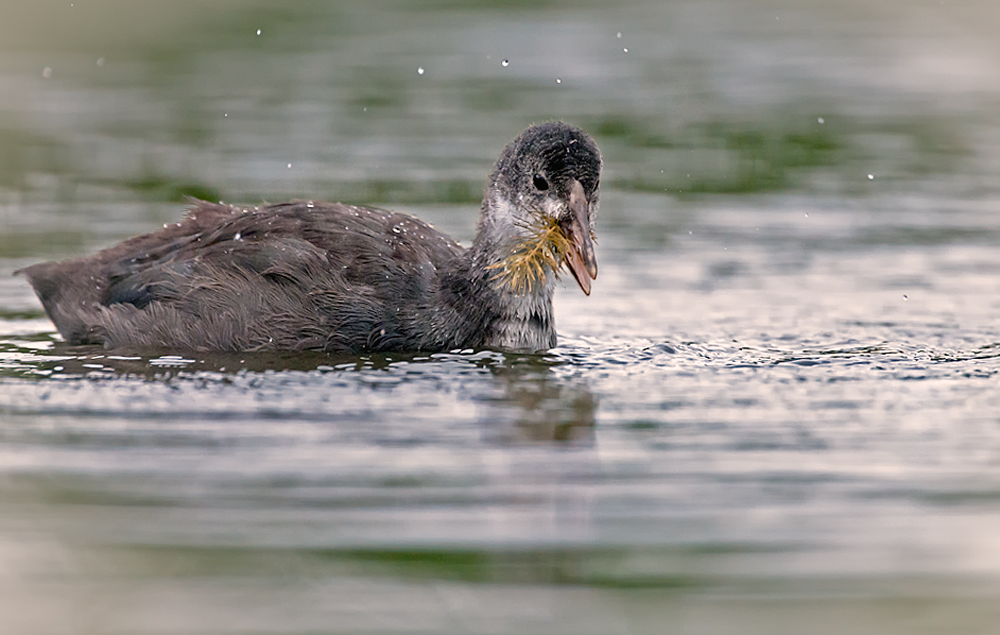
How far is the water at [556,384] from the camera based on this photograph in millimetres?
5184

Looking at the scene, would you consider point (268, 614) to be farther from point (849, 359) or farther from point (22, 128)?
point (22, 128)

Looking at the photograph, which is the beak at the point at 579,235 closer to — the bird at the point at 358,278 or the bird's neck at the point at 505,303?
the bird at the point at 358,278

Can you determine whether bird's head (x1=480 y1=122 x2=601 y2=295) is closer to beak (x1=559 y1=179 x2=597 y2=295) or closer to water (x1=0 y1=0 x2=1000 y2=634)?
beak (x1=559 y1=179 x2=597 y2=295)

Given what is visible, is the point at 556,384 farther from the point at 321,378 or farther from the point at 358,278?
the point at 358,278

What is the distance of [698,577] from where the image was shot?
5203 mm

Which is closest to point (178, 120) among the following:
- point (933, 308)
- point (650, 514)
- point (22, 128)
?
Result: point (22, 128)

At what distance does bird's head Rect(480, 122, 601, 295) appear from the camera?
827 centimetres

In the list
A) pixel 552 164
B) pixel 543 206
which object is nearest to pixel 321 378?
pixel 543 206

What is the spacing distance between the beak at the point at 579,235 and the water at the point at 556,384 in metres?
0.56

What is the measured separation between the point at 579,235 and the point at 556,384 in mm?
881

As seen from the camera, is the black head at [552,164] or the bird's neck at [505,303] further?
the bird's neck at [505,303]

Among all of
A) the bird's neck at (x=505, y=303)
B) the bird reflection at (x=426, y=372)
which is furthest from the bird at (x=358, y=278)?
the bird reflection at (x=426, y=372)

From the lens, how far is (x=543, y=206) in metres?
8.43

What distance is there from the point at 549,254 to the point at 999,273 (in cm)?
353
